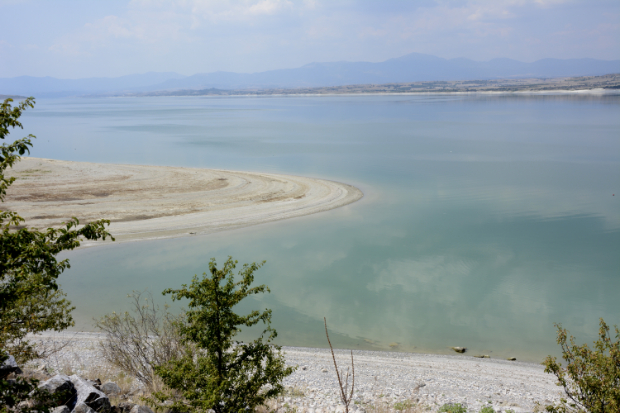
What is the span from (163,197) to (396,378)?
24.5 metres

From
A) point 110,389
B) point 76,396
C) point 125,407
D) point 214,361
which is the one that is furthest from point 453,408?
point 76,396

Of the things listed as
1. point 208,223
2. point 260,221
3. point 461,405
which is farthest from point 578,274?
point 208,223

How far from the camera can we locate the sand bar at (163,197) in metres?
27.1

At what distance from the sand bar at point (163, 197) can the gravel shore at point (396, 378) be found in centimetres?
1323

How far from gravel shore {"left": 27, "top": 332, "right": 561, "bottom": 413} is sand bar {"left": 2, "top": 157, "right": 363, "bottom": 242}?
13228 mm

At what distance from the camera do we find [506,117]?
287ft

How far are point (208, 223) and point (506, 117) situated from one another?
77.9 m

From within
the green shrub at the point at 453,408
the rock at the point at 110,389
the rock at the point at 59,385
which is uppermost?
the rock at the point at 59,385

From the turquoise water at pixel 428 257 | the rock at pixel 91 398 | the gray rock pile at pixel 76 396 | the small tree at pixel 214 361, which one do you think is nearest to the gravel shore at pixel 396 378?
the turquoise water at pixel 428 257

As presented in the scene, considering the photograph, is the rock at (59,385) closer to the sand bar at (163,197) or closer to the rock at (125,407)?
the rock at (125,407)

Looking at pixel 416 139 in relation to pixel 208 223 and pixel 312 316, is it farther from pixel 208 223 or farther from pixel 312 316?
pixel 312 316

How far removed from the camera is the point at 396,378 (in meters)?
12.2

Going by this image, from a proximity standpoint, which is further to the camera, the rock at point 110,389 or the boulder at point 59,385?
the rock at point 110,389

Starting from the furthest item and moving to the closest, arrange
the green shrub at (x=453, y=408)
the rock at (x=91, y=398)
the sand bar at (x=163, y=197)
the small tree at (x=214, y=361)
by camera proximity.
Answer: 1. the sand bar at (x=163, y=197)
2. the green shrub at (x=453, y=408)
3. the rock at (x=91, y=398)
4. the small tree at (x=214, y=361)
